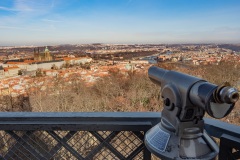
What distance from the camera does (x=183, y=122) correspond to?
82 centimetres

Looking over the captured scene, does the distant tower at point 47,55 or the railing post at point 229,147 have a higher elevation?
the railing post at point 229,147

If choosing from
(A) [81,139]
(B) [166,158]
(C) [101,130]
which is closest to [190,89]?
(B) [166,158]

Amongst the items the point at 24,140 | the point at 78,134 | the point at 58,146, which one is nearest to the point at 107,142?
the point at 78,134

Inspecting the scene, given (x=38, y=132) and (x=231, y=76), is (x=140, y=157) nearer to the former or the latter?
(x=38, y=132)

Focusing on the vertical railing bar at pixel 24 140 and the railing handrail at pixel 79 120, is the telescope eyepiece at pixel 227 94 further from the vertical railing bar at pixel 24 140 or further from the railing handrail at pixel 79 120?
the vertical railing bar at pixel 24 140

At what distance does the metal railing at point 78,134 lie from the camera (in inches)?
45.8

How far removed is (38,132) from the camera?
128 cm

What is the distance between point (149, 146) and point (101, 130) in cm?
35

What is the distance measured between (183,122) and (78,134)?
0.65 m

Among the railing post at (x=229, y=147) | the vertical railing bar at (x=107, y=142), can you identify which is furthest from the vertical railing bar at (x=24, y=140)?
the railing post at (x=229, y=147)

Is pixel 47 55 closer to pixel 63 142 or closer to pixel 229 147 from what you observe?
pixel 63 142

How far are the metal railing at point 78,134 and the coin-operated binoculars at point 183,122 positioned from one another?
25 cm

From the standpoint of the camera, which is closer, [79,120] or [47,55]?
[79,120]

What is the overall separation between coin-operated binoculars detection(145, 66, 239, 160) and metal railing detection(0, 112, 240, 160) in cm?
25
